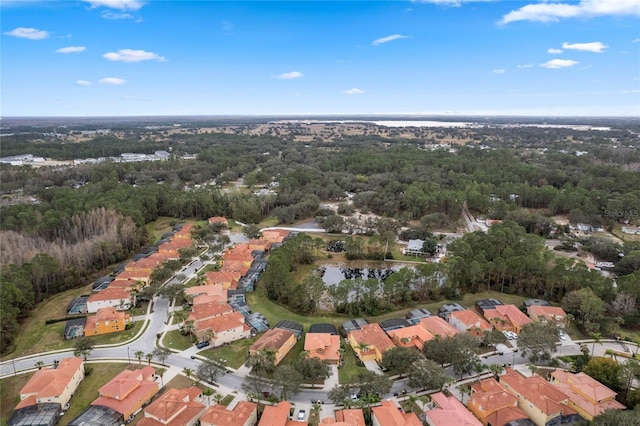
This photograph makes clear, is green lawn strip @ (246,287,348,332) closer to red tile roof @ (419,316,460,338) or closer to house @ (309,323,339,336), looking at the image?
house @ (309,323,339,336)

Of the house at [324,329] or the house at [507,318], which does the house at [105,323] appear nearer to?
the house at [324,329]

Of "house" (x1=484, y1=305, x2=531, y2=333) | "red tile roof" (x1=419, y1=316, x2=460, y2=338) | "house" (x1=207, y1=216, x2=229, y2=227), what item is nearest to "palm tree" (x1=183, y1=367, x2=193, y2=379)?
"red tile roof" (x1=419, y1=316, x2=460, y2=338)

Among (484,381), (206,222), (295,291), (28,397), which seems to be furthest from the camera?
(206,222)

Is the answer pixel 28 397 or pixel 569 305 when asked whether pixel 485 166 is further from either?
pixel 28 397

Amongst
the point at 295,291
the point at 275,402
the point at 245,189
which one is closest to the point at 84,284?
the point at 295,291

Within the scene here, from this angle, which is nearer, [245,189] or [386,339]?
[386,339]

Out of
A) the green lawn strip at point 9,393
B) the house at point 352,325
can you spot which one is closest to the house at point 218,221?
the house at point 352,325
